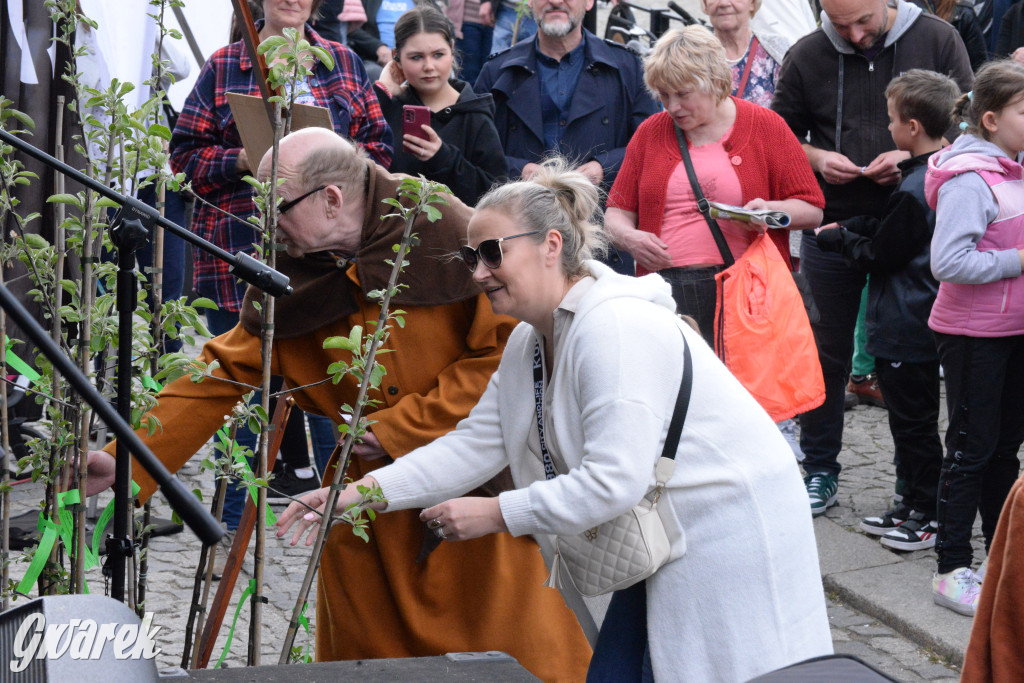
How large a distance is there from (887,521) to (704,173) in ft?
5.86

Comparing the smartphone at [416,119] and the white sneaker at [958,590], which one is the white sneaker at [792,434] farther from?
the smartphone at [416,119]

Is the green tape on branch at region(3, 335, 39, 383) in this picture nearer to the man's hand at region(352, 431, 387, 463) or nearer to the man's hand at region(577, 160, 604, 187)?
the man's hand at region(352, 431, 387, 463)

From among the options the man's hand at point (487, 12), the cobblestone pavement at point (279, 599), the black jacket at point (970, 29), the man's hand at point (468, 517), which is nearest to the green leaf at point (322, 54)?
the man's hand at point (468, 517)

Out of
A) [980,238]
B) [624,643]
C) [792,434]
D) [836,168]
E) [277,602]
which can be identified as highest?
[836,168]

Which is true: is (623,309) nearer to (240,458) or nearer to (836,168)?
(240,458)

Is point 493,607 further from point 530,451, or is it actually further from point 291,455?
point 291,455

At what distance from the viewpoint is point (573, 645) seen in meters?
3.14

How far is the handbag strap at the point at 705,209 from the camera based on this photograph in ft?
15.5

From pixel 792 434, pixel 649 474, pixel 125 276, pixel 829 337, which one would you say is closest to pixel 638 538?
pixel 649 474

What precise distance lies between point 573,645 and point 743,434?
93 cm

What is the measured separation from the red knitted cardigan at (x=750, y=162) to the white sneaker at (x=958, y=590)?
137 cm

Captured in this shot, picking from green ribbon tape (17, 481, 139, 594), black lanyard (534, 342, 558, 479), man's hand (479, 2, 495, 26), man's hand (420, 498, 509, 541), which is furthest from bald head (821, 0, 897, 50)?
man's hand (479, 2, 495, 26)

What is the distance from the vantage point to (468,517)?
2.51 meters

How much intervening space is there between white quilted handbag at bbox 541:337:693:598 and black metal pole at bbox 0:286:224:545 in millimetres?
1116
